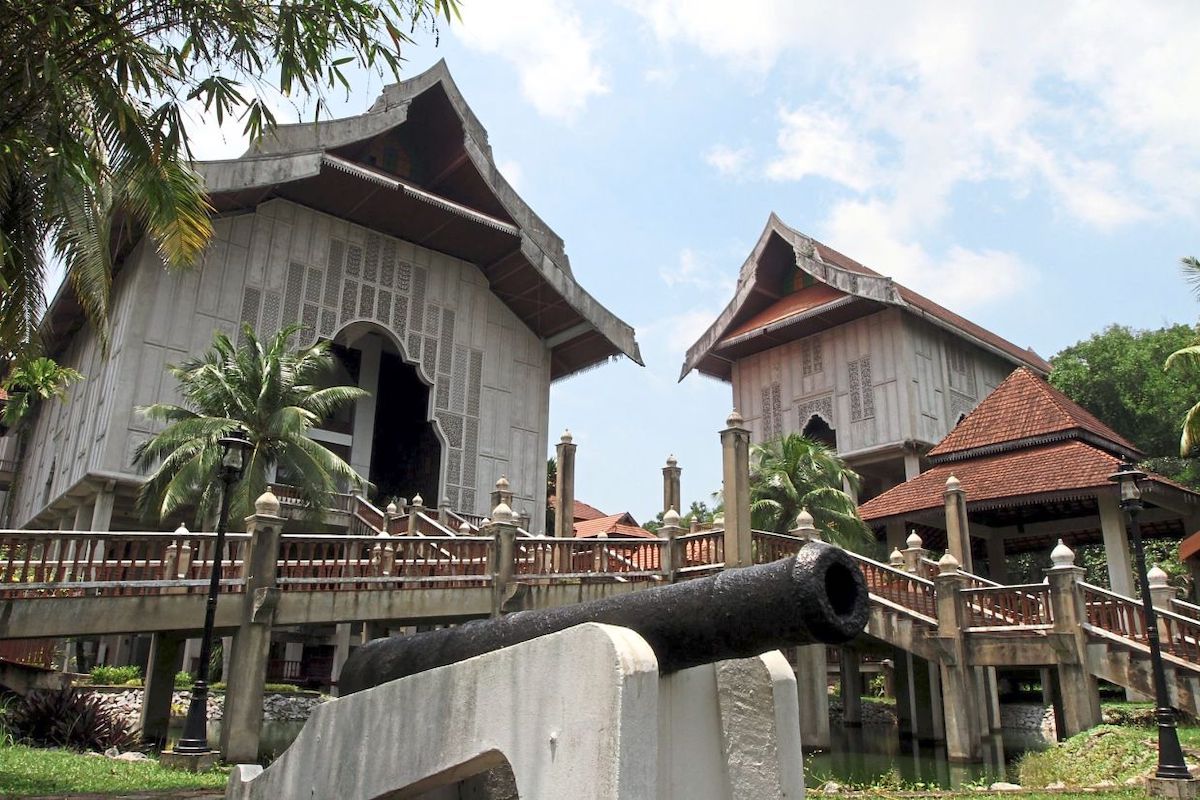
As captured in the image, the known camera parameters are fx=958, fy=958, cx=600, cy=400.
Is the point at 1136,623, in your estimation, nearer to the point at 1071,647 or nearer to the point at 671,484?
the point at 1071,647

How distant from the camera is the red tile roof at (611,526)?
128 feet

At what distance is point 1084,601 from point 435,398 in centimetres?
1632

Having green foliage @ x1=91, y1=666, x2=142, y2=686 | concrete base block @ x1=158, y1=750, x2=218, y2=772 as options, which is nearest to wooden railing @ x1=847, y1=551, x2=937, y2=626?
concrete base block @ x1=158, y1=750, x2=218, y2=772

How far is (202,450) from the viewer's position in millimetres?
17953

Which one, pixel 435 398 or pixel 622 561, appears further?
pixel 435 398

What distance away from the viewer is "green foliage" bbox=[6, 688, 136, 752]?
38.2 ft

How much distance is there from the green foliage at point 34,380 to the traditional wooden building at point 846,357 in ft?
68.0

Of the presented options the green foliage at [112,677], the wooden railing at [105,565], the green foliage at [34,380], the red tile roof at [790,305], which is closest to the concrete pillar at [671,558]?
the wooden railing at [105,565]

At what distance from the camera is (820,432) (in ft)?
109

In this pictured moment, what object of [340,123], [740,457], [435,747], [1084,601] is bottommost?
[435,747]

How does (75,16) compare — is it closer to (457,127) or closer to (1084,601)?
(1084,601)

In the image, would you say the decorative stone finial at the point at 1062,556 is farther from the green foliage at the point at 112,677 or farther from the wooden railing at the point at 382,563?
the green foliage at the point at 112,677

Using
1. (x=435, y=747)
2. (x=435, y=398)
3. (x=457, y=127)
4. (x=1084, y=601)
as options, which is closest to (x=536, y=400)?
(x=435, y=398)

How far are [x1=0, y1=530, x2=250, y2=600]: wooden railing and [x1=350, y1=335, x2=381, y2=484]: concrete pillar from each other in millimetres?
12572
